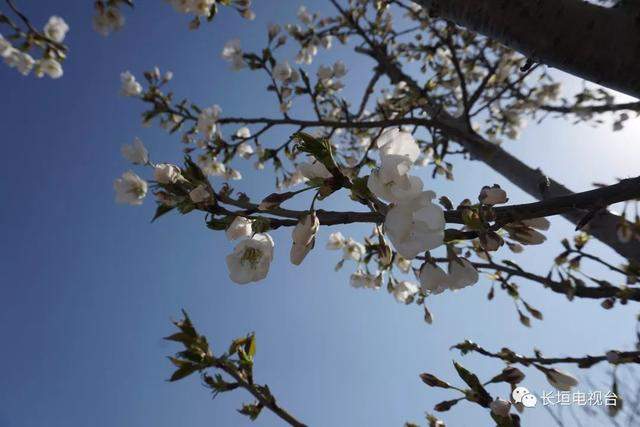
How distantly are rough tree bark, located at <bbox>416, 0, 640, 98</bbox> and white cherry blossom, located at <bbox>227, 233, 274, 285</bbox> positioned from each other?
978 millimetres

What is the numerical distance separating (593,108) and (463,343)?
2.95 metres

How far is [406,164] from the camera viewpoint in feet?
2.96

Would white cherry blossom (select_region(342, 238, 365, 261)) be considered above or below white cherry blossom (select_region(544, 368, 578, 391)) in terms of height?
above

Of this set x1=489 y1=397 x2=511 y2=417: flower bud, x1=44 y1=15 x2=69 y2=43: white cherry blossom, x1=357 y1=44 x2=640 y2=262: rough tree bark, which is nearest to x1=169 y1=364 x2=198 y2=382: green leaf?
x1=489 y1=397 x2=511 y2=417: flower bud

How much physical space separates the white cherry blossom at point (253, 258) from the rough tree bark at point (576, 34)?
98 cm

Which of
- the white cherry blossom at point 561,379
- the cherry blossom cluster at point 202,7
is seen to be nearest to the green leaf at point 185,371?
the white cherry blossom at point 561,379

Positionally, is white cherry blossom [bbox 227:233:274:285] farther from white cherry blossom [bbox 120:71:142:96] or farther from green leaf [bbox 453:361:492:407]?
white cherry blossom [bbox 120:71:142:96]

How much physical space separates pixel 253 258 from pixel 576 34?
3.67ft

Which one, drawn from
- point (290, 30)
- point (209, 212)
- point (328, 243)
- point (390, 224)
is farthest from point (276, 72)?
point (390, 224)

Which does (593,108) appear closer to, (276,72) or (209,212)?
(276,72)

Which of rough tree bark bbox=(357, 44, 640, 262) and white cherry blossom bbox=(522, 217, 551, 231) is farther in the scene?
rough tree bark bbox=(357, 44, 640, 262)

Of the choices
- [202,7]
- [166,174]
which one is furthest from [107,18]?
[166,174]

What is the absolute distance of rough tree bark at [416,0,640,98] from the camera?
39.2 inches

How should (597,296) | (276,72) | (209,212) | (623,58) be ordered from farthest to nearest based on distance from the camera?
(276,72), (597,296), (209,212), (623,58)
